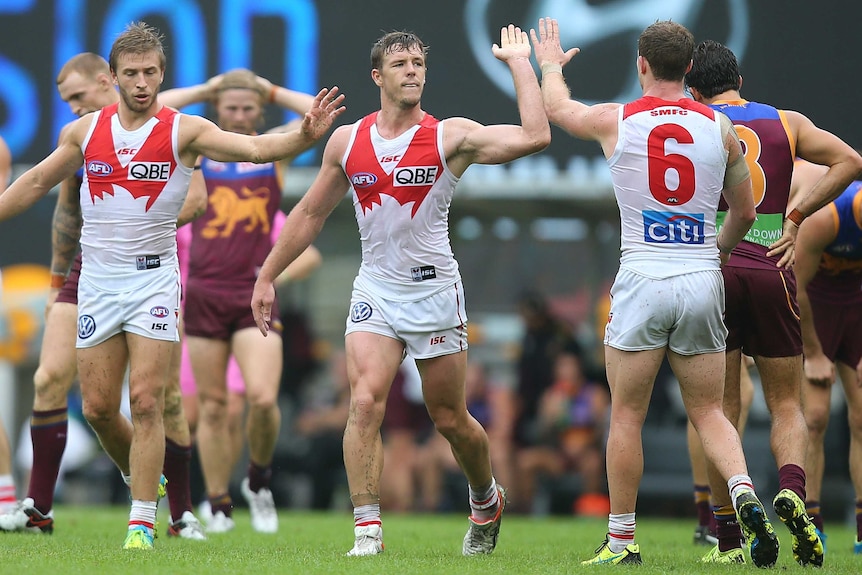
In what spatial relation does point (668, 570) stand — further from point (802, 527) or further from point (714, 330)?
point (714, 330)

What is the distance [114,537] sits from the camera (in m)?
7.74

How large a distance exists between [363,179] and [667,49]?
163 centimetres

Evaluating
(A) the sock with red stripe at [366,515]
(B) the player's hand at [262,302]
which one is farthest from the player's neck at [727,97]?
(A) the sock with red stripe at [366,515]

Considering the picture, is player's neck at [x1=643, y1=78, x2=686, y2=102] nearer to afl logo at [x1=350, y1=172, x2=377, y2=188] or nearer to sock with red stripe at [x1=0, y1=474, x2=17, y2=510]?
afl logo at [x1=350, y1=172, x2=377, y2=188]

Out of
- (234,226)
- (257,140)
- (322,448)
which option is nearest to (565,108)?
(257,140)

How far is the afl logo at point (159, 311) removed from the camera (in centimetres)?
650

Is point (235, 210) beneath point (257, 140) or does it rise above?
beneath

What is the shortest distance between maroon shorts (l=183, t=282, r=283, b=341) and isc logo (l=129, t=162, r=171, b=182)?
8.37 ft

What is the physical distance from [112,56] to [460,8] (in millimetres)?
6132

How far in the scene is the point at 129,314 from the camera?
6.49 m

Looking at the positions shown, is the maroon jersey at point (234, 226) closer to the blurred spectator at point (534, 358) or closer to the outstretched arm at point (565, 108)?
the outstretched arm at point (565, 108)

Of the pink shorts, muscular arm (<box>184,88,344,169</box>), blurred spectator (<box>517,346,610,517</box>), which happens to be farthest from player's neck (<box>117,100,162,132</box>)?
blurred spectator (<box>517,346,610,517</box>)

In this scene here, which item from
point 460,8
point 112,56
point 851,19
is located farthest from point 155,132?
point 851,19

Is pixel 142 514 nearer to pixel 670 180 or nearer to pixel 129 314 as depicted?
pixel 129 314
